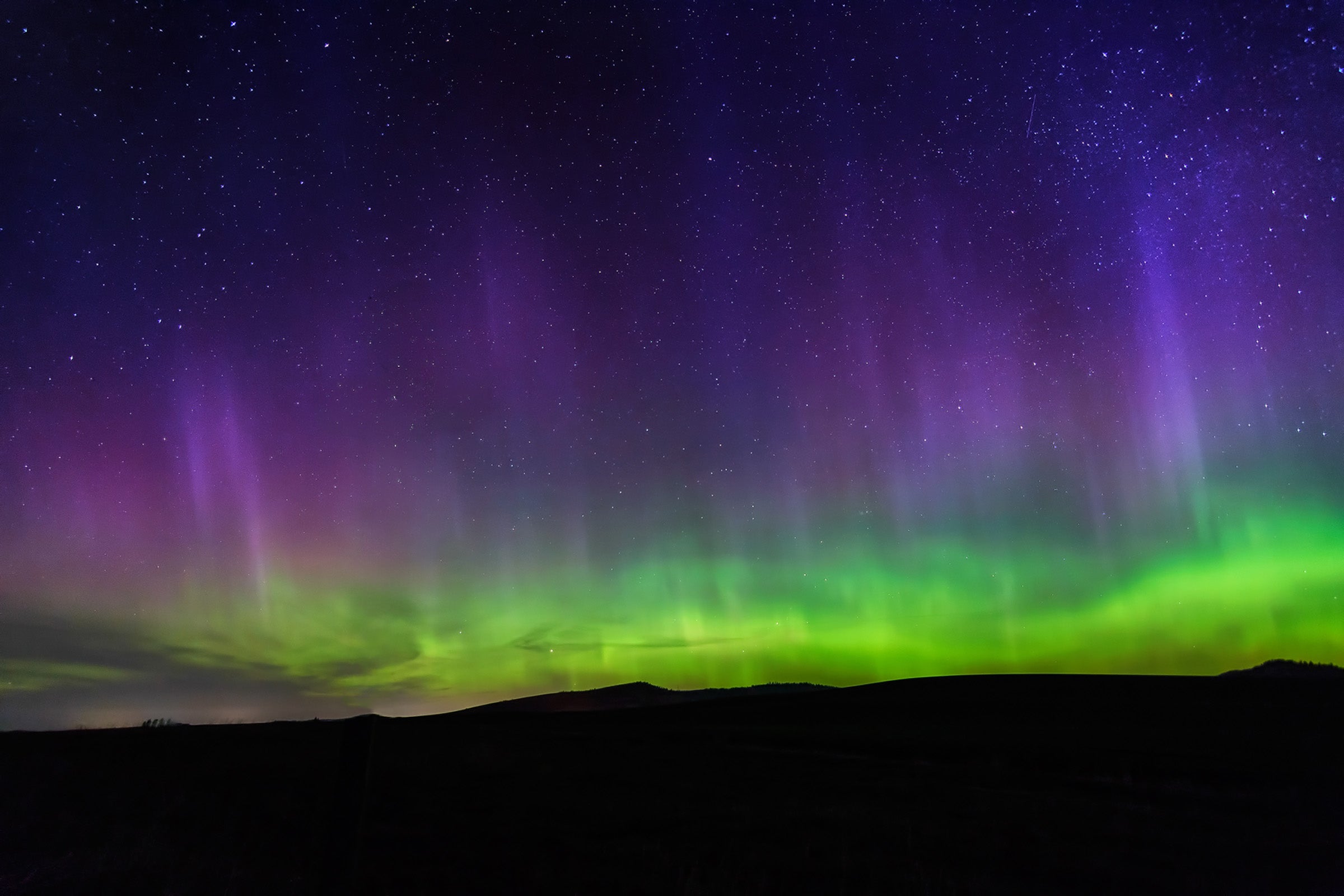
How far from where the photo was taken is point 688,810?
13.6m

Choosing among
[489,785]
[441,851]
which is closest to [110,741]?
[489,785]

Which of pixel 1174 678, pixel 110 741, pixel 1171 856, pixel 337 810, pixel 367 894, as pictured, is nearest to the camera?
pixel 337 810

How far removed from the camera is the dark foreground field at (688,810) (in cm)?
928

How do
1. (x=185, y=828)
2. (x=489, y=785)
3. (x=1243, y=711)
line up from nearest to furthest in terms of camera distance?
(x=185, y=828) < (x=489, y=785) < (x=1243, y=711)

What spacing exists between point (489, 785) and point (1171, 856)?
1195 cm

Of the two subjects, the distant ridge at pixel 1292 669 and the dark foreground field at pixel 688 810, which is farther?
the distant ridge at pixel 1292 669

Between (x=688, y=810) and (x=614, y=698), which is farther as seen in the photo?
(x=614, y=698)

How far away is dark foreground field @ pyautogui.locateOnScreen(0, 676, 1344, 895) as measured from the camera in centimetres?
928

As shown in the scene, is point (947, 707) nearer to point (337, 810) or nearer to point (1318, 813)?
point (1318, 813)

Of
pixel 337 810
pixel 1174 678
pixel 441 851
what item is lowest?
pixel 1174 678

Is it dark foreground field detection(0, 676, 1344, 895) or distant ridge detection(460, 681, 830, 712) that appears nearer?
dark foreground field detection(0, 676, 1344, 895)

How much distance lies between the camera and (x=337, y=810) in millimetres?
4223

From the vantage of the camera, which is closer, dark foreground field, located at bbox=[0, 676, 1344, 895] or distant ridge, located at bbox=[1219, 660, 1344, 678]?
dark foreground field, located at bbox=[0, 676, 1344, 895]

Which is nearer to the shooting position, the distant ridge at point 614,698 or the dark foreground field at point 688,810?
the dark foreground field at point 688,810
